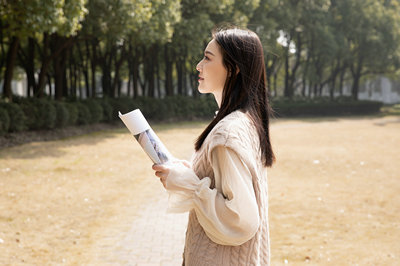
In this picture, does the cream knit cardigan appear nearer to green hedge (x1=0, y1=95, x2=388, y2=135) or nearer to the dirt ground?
green hedge (x1=0, y1=95, x2=388, y2=135)

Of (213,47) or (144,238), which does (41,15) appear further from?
(213,47)

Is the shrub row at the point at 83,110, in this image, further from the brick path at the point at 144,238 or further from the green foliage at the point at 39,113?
the brick path at the point at 144,238

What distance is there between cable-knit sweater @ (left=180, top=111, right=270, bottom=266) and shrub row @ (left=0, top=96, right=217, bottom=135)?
13.6 metres

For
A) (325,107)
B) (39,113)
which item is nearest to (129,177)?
(39,113)

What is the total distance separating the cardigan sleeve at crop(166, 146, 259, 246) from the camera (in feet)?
5.64

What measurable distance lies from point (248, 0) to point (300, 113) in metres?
14.5

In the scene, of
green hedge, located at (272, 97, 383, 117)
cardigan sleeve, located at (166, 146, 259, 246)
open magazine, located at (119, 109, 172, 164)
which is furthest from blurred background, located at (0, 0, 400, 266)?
→ green hedge, located at (272, 97, 383, 117)

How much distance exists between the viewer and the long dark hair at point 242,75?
189 cm

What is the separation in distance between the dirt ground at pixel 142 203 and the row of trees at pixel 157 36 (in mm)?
2702

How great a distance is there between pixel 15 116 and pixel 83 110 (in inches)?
206

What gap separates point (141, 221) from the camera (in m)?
6.68

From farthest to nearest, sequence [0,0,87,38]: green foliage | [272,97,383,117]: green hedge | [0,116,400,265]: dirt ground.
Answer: [272,97,383,117]: green hedge → [0,0,87,38]: green foliage → [0,116,400,265]: dirt ground

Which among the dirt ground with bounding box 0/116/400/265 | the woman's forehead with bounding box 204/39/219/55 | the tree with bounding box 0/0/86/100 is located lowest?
the dirt ground with bounding box 0/116/400/265

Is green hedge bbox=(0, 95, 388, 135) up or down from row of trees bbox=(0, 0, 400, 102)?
down
